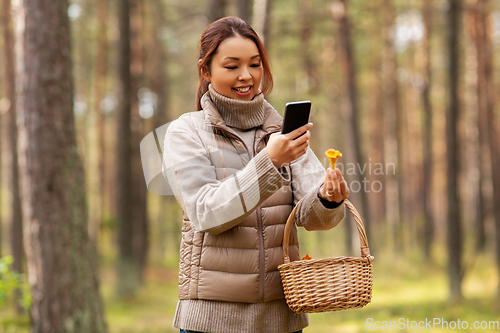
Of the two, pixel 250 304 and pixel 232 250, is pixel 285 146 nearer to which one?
pixel 232 250

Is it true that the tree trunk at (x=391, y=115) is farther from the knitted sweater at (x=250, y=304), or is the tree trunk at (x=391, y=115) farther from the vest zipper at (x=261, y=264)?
the vest zipper at (x=261, y=264)

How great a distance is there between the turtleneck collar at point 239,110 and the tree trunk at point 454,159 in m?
7.51

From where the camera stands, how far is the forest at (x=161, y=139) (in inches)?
167

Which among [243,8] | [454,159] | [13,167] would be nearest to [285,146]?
[243,8]

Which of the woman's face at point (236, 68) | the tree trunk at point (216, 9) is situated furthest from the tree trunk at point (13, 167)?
the woman's face at point (236, 68)

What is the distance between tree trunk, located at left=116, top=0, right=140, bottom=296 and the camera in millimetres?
10250

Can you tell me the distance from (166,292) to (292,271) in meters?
10.8

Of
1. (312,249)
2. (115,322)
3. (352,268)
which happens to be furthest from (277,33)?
(312,249)

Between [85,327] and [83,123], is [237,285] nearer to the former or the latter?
[85,327]

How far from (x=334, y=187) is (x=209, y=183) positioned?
48cm

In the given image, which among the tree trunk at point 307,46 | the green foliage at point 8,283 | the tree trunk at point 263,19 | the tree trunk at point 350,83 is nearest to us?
the green foliage at point 8,283

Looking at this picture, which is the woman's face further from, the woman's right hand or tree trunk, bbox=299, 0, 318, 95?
tree trunk, bbox=299, 0, 318, 95

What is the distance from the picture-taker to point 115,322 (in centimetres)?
827

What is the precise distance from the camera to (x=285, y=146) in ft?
5.37
